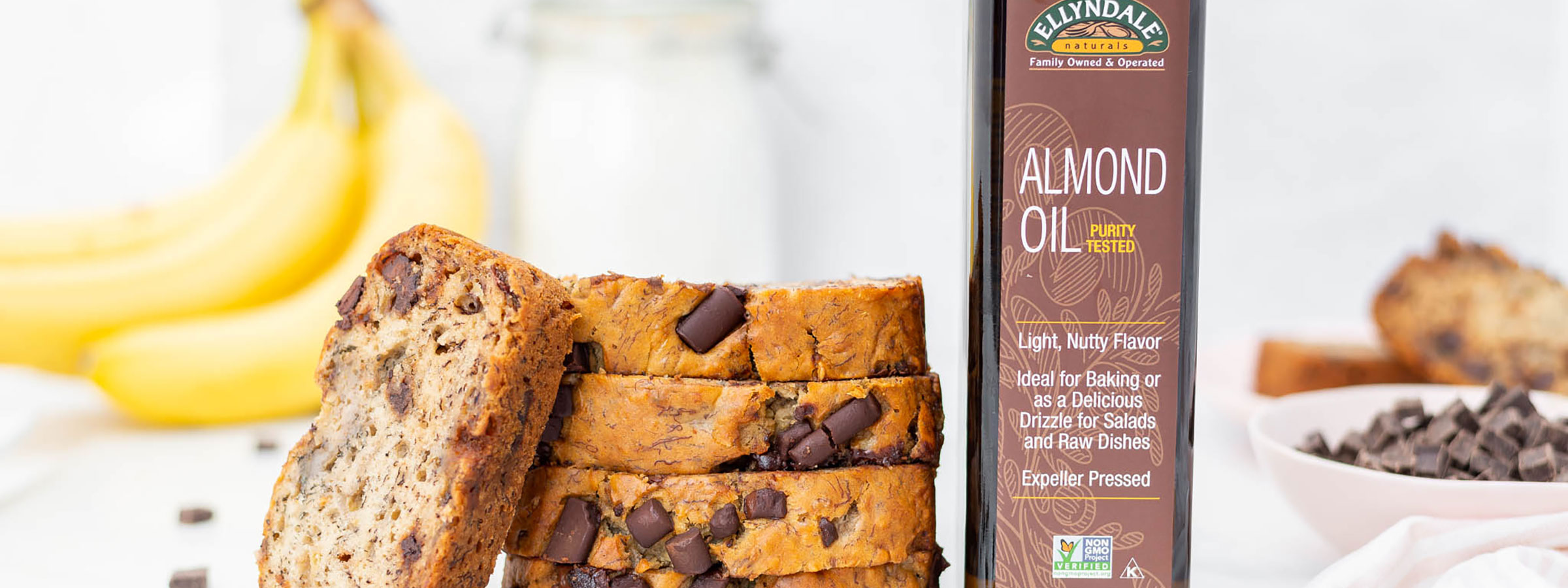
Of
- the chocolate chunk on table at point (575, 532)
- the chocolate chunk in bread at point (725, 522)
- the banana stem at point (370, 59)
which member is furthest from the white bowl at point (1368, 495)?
the banana stem at point (370, 59)

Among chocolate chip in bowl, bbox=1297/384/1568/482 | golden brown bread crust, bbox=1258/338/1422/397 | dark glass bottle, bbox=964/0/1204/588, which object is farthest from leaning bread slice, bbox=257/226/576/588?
golden brown bread crust, bbox=1258/338/1422/397

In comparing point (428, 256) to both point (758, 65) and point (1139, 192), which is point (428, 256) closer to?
point (1139, 192)

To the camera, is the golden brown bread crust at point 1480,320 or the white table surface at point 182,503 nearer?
the white table surface at point 182,503

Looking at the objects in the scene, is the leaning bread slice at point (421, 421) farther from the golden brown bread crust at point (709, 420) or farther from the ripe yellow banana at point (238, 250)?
the ripe yellow banana at point (238, 250)

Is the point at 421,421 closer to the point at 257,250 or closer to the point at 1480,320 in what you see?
the point at 257,250

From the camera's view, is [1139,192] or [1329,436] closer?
[1139,192]

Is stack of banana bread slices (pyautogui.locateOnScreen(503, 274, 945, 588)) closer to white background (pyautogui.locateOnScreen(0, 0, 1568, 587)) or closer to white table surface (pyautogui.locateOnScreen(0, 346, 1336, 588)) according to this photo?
white table surface (pyautogui.locateOnScreen(0, 346, 1336, 588))

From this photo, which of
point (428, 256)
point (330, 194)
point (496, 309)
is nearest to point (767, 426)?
point (496, 309)

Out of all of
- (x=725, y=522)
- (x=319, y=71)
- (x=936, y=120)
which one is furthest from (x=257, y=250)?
(x=725, y=522)
